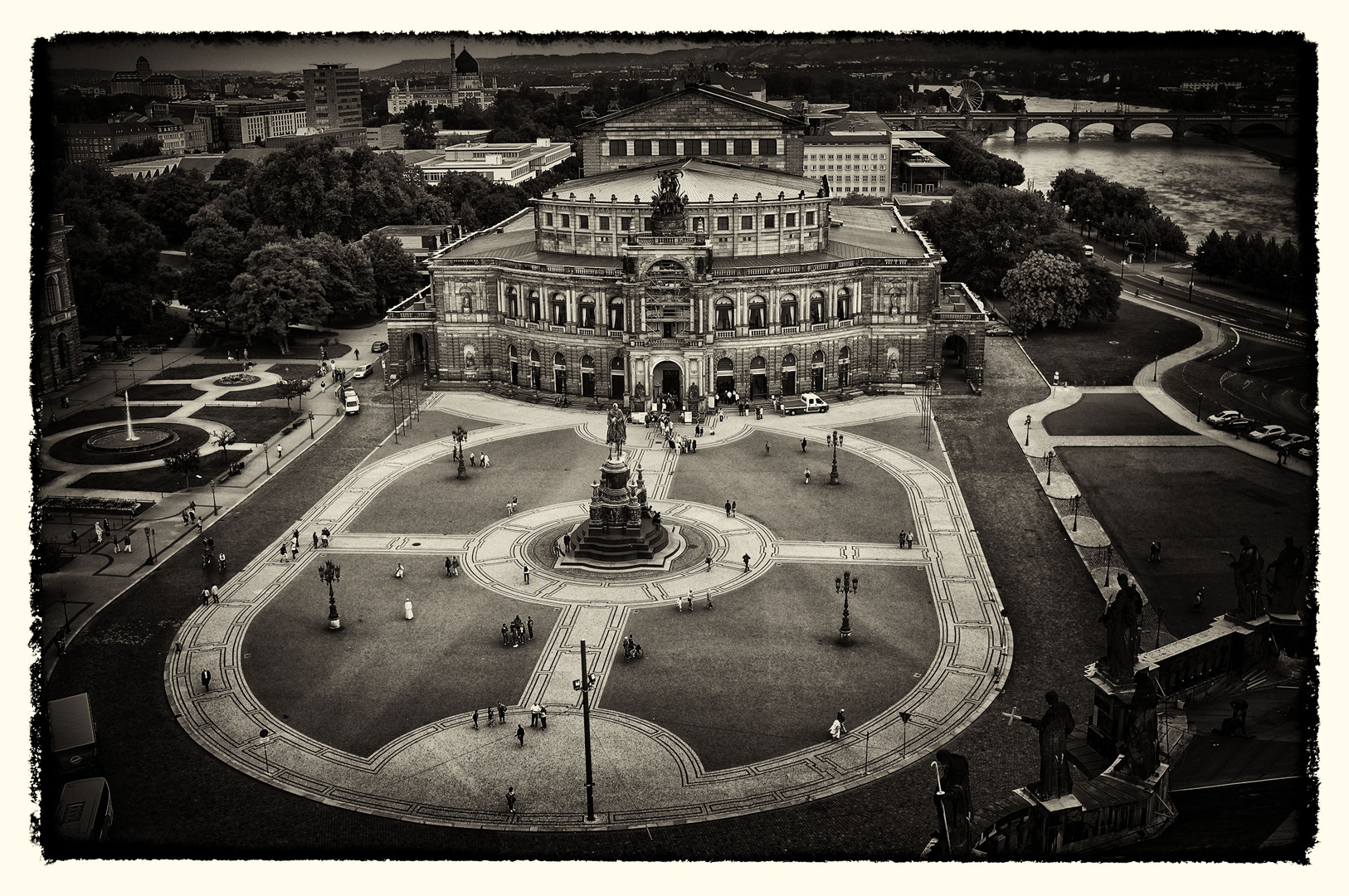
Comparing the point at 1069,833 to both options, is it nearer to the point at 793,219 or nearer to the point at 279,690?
the point at 279,690

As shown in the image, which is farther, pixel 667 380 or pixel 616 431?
pixel 667 380

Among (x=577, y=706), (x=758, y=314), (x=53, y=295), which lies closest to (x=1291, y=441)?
(x=758, y=314)

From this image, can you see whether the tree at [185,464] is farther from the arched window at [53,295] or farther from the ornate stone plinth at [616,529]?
the ornate stone plinth at [616,529]

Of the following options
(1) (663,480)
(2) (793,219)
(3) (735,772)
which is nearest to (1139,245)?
(2) (793,219)

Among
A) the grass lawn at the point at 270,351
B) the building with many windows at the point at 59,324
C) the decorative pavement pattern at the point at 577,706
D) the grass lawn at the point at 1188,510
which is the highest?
→ the building with many windows at the point at 59,324

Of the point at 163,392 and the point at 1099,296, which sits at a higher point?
the point at 1099,296

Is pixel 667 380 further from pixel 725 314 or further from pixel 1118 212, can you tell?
pixel 1118 212

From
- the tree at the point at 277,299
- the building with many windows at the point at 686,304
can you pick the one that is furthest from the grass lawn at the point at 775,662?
the tree at the point at 277,299
